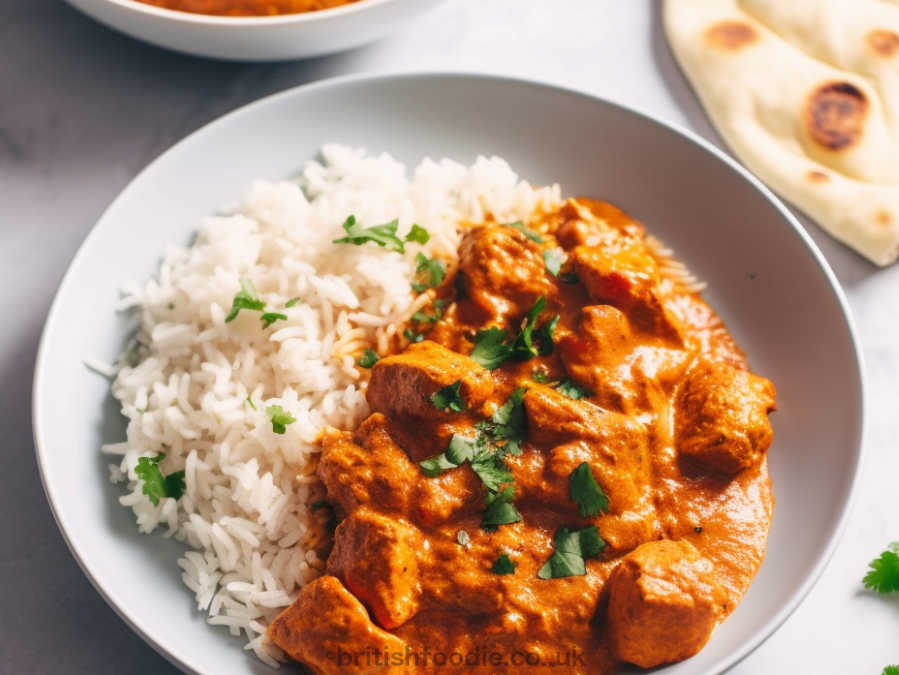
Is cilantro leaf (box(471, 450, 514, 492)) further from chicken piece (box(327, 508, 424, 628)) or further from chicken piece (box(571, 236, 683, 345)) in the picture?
chicken piece (box(571, 236, 683, 345))

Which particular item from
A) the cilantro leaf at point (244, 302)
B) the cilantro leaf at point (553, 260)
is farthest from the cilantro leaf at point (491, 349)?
the cilantro leaf at point (244, 302)

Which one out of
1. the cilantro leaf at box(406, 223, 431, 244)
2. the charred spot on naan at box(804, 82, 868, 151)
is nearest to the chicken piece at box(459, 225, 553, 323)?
the cilantro leaf at box(406, 223, 431, 244)

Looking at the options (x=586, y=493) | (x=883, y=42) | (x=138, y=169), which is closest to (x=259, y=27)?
(x=138, y=169)

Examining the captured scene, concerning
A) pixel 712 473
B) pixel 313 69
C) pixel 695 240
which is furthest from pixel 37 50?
pixel 712 473

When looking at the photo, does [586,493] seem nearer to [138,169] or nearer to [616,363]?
[616,363]

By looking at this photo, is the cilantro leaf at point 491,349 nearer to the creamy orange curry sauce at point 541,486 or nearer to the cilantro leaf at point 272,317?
the creamy orange curry sauce at point 541,486

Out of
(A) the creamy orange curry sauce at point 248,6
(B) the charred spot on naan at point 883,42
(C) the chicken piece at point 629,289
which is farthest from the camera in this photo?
(B) the charred spot on naan at point 883,42
